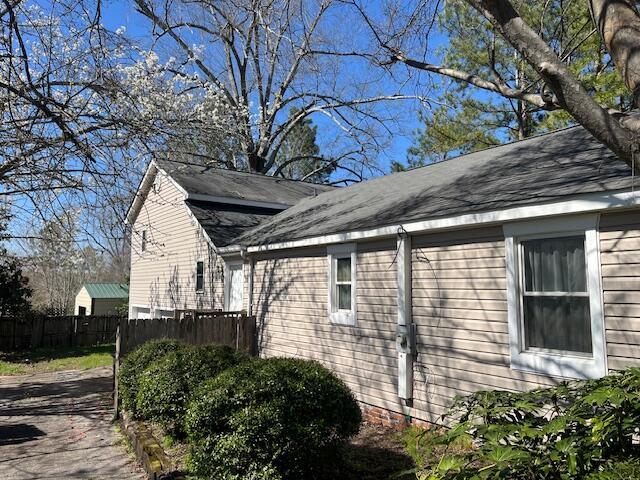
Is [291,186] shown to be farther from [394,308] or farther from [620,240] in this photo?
[620,240]

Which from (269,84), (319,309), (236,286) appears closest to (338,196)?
(236,286)

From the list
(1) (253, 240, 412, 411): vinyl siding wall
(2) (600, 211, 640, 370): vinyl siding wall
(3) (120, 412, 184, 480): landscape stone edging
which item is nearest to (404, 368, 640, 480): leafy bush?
(2) (600, 211, 640, 370): vinyl siding wall

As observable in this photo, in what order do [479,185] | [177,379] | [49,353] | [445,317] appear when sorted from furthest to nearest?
[49,353]
[479,185]
[445,317]
[177,379]

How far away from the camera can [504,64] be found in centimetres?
1872

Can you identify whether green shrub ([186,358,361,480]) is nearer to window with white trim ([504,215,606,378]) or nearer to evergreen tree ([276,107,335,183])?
window with white trim ([504,215,606,378])

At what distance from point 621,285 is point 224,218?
1277 cm

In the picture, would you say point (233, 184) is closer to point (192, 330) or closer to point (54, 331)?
point (192, 330)

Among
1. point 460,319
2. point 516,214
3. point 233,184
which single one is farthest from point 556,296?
point 233,184

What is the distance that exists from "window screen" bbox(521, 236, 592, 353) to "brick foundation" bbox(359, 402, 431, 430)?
90.7 inches

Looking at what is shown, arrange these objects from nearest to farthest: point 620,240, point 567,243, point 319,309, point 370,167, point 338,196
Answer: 1. point 620,240
2. point 567,243
3. point 319,309
4. point 338,196
5. point 370,167

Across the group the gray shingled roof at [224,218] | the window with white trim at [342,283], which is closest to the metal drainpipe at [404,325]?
the window with white trim at [342,283]

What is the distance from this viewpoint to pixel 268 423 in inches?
177

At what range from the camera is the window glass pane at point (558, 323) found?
18.0ft

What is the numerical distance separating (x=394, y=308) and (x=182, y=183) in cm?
1084
